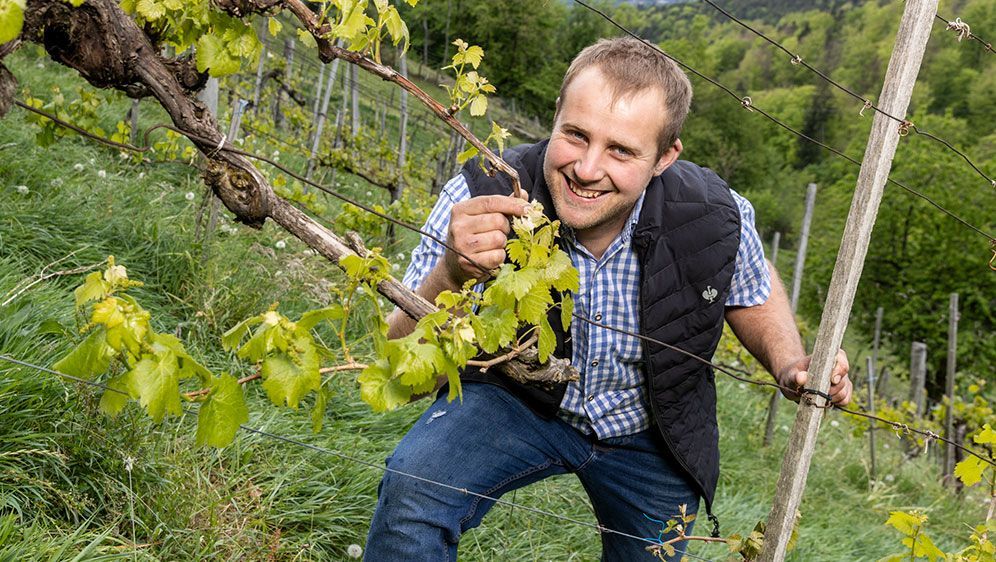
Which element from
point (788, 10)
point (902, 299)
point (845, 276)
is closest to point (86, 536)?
point (845, 276)

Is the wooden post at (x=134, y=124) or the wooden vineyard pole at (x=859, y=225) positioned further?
the wooden post at (x=134, y=124)

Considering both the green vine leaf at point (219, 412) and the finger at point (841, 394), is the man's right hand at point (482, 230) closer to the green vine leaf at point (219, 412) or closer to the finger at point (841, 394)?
the green vine leaf at point (219, 412)

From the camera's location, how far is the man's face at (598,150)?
90.7 inches

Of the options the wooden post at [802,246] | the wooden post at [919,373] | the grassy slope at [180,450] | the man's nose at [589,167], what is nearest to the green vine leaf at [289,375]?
the grassy slope at [180,450]

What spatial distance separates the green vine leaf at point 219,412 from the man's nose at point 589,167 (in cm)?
121

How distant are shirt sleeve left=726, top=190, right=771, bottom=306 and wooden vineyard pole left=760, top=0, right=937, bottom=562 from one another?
741 mm

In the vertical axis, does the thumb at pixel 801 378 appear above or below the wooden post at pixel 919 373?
above

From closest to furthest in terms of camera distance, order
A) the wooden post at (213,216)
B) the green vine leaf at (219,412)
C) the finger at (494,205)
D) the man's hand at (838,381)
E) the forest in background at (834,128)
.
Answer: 1. the green vine leaf at (219,412)
2. the finger at (494,205)
3. the man's hand at (838,381)
4. the wooden post at (213,216)
5. the forest in background at (834,128)

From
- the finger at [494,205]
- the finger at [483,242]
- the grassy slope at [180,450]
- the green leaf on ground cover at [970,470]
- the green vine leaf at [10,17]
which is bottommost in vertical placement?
the grassy slope at [180,450]

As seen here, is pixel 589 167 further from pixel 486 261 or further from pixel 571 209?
pixel 486 261

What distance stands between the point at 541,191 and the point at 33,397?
5.56 ft

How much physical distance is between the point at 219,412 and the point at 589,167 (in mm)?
1276

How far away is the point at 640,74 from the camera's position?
2342mm

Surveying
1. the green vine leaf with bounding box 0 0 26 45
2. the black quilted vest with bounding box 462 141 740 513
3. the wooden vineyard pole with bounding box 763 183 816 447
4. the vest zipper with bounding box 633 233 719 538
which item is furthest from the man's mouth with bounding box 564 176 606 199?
the wooden vineyard pole with bounding box 763 183 816 447
